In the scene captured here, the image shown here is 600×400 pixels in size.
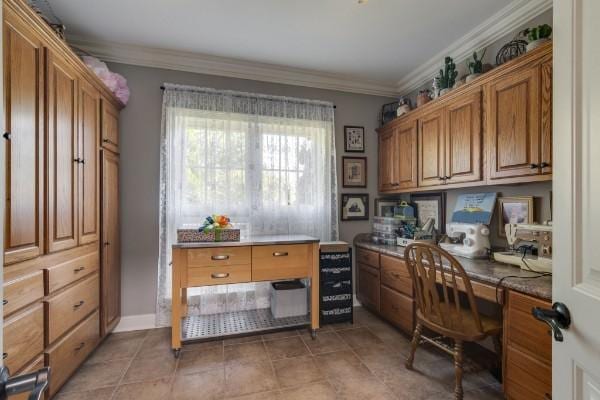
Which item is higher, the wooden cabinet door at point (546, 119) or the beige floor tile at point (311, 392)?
the wooden cabinet door at point (546, 119)

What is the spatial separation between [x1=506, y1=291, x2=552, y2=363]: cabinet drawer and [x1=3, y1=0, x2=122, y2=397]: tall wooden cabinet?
98.2 inches

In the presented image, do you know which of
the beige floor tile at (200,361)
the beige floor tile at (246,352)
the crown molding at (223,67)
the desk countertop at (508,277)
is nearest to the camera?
the desk countertop at (508,277)

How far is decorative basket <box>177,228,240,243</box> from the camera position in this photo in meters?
2.33

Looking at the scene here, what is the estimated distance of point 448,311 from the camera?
1738 mm

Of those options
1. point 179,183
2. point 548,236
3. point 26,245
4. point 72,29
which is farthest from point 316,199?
point 72,29

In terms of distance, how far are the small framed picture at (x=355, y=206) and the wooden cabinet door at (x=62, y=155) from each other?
2443 mm

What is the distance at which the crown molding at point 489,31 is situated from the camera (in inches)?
77.4

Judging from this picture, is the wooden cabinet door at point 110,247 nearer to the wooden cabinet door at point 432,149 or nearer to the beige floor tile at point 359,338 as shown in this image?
the beige floor tile at point 359,338

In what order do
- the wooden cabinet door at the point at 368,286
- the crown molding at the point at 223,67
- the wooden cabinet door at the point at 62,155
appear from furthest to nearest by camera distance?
the wooden cabinet door at the point at 368,286 < the crown molding at the point at 223,67 < the wooden cabinet door at the point at 62,155

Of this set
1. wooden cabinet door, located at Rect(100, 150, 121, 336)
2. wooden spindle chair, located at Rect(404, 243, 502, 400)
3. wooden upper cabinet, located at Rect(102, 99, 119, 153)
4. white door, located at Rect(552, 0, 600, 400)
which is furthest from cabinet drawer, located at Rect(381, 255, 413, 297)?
wooden upper cabinet, located at Rect(102, 99, 119, 153)

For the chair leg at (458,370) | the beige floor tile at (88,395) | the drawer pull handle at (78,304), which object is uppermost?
the drawer pull handle at (78,304)

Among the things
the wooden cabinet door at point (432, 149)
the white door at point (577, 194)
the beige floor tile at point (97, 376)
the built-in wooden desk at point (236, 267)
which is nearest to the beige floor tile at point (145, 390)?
the beige floor tile at point (97, 376)

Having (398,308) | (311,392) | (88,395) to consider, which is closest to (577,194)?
(311,392)

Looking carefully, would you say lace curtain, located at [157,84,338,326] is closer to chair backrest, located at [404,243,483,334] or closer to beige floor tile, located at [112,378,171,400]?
beige floor tile, located at [112,378,171,400]
